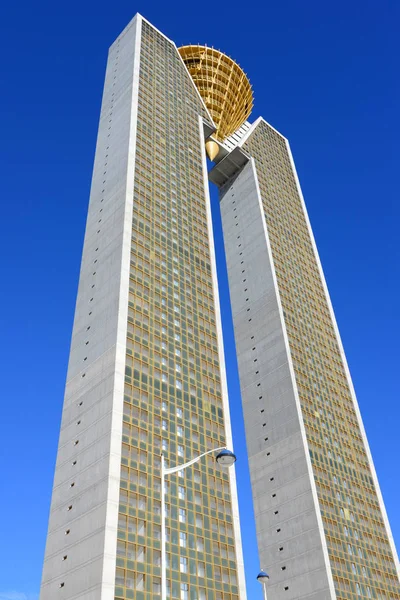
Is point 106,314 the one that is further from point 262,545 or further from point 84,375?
point 262,545

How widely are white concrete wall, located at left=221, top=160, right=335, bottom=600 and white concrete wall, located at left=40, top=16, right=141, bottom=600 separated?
1272 inches

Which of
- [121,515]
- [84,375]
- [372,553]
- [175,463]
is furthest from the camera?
[372,553]

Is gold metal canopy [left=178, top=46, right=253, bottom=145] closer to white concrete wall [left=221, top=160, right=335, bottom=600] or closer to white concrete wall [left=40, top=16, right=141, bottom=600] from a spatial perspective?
white concrete wall [left=221, top=160, right=335, bottom=600]

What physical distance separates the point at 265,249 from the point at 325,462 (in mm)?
39382

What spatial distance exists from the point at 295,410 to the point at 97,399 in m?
34.6

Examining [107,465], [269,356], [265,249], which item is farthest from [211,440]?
[265,249]

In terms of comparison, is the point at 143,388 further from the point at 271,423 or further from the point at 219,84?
the point at 219,84

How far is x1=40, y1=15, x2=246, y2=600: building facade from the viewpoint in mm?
49344

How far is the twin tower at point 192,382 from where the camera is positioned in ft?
169

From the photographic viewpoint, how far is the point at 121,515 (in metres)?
49.0

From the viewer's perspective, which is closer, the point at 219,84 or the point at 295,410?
the point at 295,410

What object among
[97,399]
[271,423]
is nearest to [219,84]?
[271,423]

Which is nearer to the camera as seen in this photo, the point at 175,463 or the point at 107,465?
the point at 107,465

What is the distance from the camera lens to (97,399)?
57781 mm
